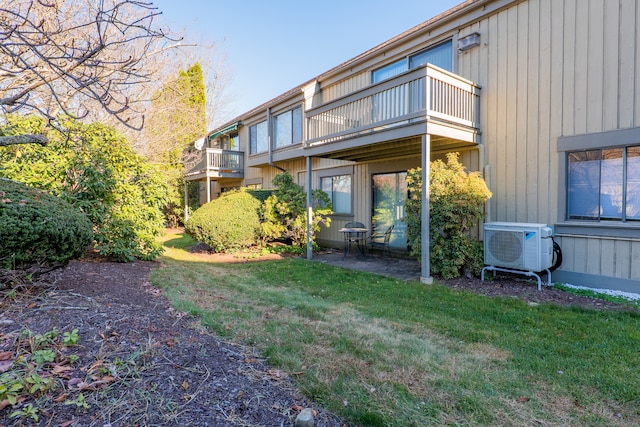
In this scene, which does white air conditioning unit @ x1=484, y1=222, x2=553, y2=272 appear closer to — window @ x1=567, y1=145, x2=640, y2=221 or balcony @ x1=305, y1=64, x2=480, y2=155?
window @ x1=567, y1=145, x2=640, y2=221

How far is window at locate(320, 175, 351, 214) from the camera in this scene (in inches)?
424

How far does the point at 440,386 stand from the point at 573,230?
473 centimetres

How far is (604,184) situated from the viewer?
5590 millimetres

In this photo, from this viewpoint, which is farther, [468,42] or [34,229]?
[468,42]

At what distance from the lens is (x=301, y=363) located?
302 cm

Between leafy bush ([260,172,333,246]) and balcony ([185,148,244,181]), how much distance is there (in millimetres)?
5754

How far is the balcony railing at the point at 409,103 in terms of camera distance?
6199mm

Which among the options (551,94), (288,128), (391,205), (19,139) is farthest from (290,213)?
(19,139)

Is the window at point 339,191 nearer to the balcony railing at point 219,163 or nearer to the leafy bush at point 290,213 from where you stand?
the leafy bush at point 290,213

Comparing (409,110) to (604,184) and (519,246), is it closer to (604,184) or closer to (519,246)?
(519,246)

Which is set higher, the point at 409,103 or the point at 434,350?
the point at 409,103

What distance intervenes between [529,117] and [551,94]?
486 millimetres

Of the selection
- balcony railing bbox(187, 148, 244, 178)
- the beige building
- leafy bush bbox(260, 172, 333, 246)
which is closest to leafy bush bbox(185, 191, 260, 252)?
leafy bush bbox(260, 172, 333, 246)

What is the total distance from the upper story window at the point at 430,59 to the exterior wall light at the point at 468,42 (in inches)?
14.9
